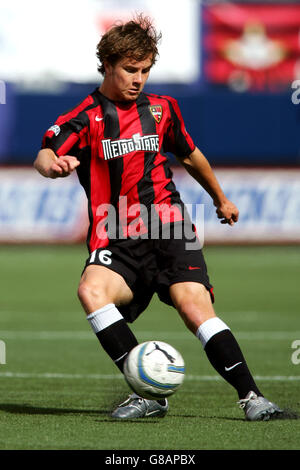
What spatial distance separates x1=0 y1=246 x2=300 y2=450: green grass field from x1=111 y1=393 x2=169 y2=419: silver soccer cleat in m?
0.09

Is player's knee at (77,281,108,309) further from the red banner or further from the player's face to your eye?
the red banner

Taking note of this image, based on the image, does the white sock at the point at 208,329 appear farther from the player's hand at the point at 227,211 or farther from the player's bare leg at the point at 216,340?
the player's hand at the point at 227,211

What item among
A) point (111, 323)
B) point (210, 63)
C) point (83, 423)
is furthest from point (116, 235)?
point (210, 63)

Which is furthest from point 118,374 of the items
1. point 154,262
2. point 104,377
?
point 154,262

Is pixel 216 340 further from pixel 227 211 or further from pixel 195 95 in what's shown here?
pixel 195 95

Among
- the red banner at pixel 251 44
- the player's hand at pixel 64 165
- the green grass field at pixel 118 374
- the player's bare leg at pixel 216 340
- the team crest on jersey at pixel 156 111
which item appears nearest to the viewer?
the green grass field at pixel 118 374

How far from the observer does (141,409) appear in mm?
6219

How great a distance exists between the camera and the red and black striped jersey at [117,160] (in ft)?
20.4

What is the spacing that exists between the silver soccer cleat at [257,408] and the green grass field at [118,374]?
0.22 ft

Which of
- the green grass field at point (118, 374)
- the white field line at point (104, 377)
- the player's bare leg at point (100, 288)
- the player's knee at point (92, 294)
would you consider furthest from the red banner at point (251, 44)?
the player's knee at point (92, 294)

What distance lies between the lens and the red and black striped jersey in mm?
6223

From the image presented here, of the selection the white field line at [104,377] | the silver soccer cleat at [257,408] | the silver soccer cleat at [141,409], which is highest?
the silver soccer cleat at [257,408]

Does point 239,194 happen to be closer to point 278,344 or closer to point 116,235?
point 278,344

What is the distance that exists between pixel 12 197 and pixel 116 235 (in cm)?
1620
